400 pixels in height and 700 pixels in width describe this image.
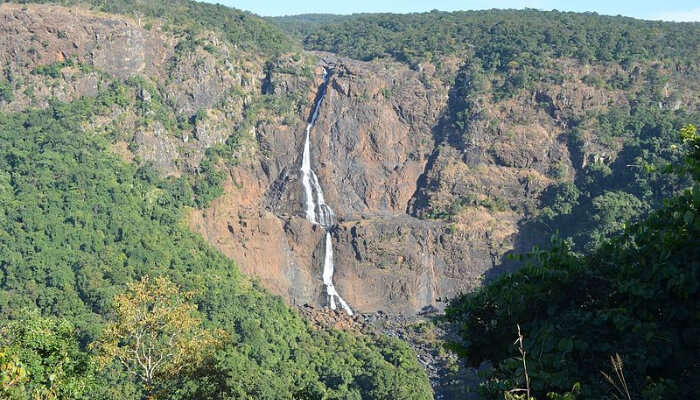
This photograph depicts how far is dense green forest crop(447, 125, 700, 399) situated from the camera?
7738 mm

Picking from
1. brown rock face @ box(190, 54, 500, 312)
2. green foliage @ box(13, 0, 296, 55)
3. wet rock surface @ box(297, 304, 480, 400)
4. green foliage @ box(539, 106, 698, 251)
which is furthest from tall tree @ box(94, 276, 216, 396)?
green foliage @ box(13, 0, 296, 55)

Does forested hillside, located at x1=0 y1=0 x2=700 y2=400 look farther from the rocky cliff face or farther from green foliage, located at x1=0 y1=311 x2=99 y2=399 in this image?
green foliage, located at x1=0 y1=311 x2=99 y2=399

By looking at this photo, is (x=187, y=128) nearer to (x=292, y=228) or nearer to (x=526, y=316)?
(x=292, y=228)

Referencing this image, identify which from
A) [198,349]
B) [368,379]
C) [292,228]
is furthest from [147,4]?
[198,349]

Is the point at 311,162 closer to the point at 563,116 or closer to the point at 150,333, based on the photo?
the point at 563,116

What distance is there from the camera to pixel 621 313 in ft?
27.0

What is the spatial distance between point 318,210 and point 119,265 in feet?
50.7

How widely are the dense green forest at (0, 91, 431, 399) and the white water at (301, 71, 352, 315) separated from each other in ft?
20.1

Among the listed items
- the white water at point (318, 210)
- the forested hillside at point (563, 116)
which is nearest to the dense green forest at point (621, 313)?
the forested hillside at point (563, 116)

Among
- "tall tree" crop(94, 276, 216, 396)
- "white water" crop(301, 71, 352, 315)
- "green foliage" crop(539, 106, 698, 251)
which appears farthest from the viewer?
"white water" crop(301, 71, 352, 315)

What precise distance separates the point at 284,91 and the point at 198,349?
37077 mm

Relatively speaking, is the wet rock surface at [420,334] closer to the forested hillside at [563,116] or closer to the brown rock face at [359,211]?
the brown rock face at [359,211]

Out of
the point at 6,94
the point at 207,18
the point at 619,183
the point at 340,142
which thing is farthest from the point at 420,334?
the point at 207,18

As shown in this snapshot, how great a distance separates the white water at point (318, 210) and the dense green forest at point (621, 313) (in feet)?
109
